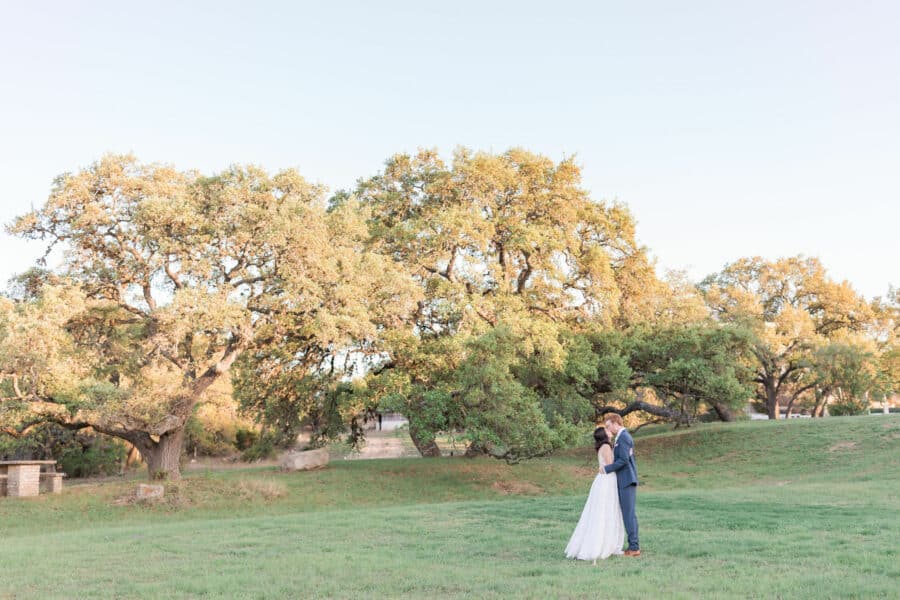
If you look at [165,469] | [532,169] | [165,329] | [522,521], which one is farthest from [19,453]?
[522,521]

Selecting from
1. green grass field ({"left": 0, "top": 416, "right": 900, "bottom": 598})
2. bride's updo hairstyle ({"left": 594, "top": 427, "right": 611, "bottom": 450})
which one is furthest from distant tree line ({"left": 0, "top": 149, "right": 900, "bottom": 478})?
bride's updo hairstyle ({"left": 594, "top": 427, "right": 611, "bottom": 450})

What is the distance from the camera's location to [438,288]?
27.1 m

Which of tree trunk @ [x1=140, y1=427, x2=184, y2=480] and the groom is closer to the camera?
the groom

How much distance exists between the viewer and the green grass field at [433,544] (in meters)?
8.29

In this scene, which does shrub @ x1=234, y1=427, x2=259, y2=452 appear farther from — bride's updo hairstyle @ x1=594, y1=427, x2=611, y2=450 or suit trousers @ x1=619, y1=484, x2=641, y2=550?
suit trousers @ x1=619, y1=484, x2=641, y2=550

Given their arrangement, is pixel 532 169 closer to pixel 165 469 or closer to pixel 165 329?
pixel 165 329

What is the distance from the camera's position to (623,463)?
32.9ft

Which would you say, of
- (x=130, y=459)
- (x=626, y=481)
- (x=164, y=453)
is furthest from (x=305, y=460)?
(x=626, y=481)


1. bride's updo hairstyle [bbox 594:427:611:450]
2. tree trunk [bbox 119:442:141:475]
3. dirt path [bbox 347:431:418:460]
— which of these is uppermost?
bride's updo hairstyle [bbox 594:427:611:450]

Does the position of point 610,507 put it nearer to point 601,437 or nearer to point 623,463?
point 623,463

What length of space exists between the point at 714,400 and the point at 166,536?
87.5ft

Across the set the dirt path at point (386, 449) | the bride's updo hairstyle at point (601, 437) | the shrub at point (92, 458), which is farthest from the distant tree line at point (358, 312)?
the dirt path at point (386, 449)

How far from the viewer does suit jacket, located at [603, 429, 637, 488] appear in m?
10.0

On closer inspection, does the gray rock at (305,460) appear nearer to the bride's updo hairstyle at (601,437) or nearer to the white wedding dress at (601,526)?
the white wedding dress at (601,526)
